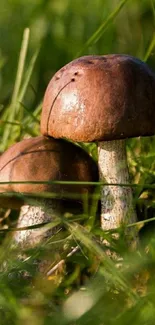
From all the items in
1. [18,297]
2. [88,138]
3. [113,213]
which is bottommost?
[113,213]

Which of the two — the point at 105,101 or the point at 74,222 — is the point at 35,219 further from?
the point at 105,101

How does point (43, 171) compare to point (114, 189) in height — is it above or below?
above

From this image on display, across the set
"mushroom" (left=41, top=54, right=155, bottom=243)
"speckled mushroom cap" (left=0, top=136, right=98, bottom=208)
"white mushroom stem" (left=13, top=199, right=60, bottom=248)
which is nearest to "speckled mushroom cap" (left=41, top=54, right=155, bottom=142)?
"mushroom" (left=41, top=54, right=155, bottom=243)

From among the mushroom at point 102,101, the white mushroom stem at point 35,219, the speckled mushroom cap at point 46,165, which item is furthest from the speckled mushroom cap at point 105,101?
the white mushroom stem at point 35,219

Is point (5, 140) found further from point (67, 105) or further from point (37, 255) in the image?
point (37, 255)

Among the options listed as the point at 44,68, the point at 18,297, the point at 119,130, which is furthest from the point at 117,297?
the point at 44,68

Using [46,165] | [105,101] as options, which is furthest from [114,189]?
[105,101]

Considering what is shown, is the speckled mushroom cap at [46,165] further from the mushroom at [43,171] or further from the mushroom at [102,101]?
the mushroom at [102,101]
